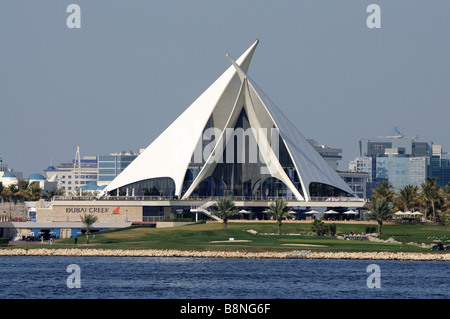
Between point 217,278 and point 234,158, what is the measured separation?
196 feet

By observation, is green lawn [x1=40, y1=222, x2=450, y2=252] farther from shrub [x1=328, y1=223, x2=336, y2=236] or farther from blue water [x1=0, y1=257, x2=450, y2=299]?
blue water [x1=0, y1=257, x2=450, y2=299]

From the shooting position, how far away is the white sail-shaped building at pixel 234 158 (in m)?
127

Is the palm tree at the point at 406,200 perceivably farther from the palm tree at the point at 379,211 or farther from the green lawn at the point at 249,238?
the palm tree at the point at 379,211

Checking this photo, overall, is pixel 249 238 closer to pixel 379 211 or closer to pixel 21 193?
pixel 379 211

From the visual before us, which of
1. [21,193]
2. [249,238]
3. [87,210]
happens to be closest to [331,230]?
[249,238]

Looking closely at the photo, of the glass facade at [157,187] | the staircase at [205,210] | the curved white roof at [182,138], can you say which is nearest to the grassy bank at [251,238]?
the staircase at [205,210]

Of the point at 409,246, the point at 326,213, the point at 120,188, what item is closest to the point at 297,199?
the point at 326,213

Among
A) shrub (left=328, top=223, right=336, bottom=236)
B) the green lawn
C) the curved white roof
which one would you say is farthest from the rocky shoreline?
the curved white roof

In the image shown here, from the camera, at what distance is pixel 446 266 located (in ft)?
263

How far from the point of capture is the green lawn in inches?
3538

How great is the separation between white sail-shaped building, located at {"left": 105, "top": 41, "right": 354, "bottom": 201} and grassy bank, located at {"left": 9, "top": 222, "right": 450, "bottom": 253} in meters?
17.4

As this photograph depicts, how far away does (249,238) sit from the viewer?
9619 centimetres
